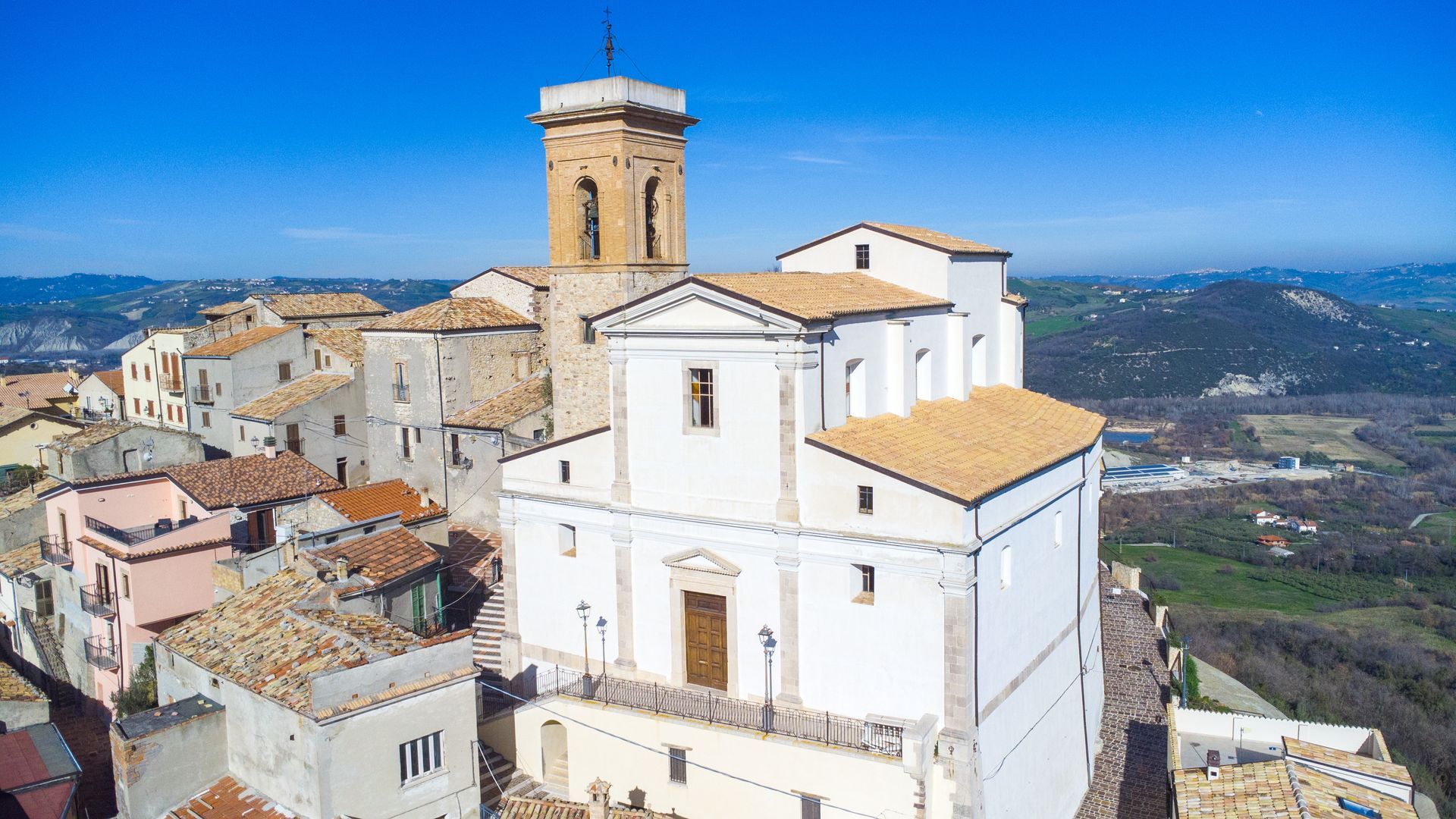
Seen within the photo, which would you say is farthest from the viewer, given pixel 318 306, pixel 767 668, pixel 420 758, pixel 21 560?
pixel 318 306

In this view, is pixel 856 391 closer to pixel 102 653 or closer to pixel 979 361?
pixel 979 361

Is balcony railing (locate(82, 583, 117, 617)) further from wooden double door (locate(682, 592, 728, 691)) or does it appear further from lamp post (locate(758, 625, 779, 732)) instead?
lamp post (locate(758, 625, 779, 732))

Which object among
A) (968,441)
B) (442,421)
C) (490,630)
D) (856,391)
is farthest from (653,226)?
(490,630)

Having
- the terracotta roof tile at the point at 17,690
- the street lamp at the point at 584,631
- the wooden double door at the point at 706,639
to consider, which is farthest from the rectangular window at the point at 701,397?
the terracotta roof tile at the point at 17,690

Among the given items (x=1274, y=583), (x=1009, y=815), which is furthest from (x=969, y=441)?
(x=1274, y=583)

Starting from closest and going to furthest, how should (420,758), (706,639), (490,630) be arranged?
(420,758) → (706,639) → (490,630)

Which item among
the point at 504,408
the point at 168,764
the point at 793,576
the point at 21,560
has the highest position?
the point at 504,408

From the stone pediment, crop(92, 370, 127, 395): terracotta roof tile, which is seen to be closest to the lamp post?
the stone pediment

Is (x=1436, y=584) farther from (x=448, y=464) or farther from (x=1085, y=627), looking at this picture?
(x=448, y=464)
